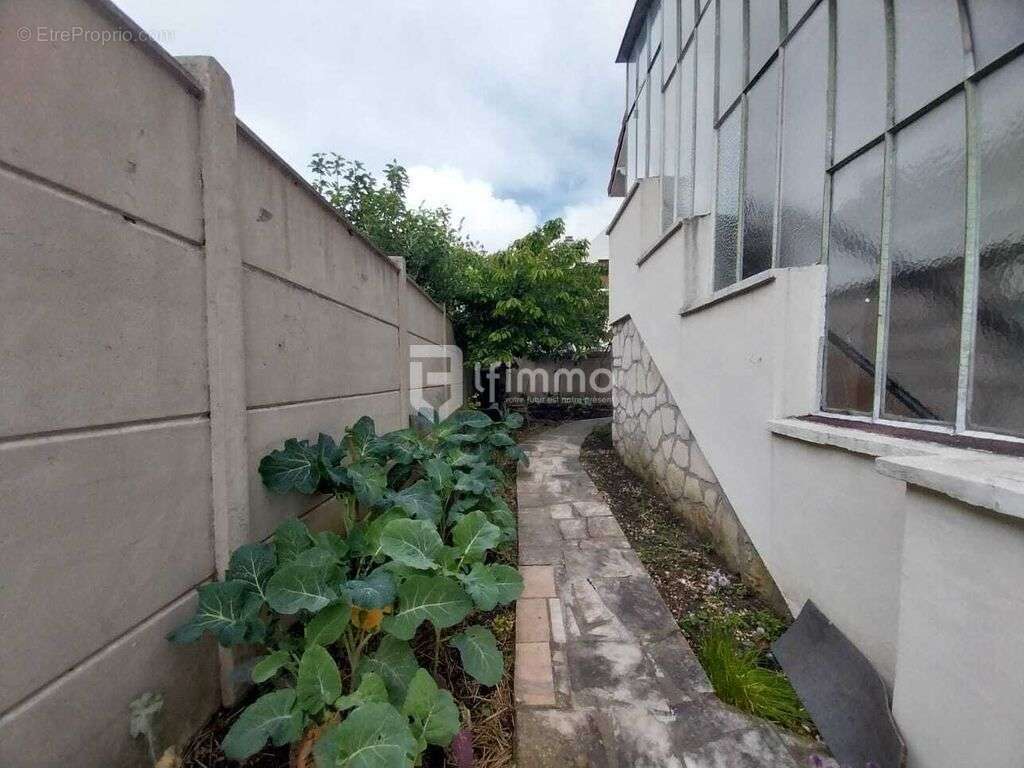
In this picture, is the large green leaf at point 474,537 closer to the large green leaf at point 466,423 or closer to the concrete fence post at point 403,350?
the large green leaf at point 466,423

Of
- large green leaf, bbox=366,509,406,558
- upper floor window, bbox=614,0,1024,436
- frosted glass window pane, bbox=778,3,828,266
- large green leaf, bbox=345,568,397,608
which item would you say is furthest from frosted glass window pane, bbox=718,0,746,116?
large green leaf, bbox=345,568,397,608

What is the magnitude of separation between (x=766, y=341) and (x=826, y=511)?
0.83 m

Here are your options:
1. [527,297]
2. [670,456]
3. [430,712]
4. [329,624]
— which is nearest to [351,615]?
[329,624]

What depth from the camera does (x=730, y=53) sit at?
2.73m

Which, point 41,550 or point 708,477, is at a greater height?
point 41,550

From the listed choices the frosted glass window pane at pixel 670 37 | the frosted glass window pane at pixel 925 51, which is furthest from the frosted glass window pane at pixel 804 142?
the frosted glass window pane at pixel 670 37

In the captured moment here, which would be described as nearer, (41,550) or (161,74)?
(41,550)

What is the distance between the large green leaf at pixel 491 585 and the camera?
1.34 meters

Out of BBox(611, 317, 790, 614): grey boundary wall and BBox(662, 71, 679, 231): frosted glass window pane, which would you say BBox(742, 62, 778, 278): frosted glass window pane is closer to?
BBox(662, 71, 679, 231): frosted glass window pane

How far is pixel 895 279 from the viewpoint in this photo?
63.0 inches

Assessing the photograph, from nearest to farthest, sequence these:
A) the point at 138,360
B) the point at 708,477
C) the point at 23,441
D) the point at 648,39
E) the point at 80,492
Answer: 1. the point at 23,441
2. the point at 80,492
3. the point at 138,360
4. the point at 708,477
5. the point at 648,39

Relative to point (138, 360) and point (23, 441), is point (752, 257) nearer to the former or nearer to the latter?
point (138, 360)

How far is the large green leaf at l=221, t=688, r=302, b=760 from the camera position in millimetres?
1005

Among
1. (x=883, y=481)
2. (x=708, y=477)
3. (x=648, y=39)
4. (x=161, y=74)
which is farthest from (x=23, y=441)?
(x=648, y=39)
